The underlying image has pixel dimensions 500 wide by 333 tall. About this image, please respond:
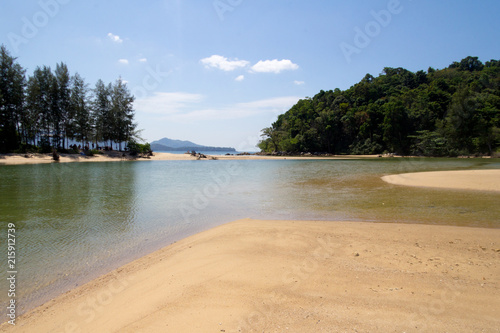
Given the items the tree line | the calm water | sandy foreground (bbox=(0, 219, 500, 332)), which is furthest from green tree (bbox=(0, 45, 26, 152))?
sandy foreground (bbox=(0, 219, 500, 332))

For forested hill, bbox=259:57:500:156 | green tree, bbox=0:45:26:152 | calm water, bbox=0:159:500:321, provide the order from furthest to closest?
1. forested hill, bbox=259:57:500:156
2. green tree, bbox=0:45:26:152
3. calm water, bbox=0:159:500:321

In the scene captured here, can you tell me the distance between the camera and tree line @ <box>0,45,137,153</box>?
137 ft

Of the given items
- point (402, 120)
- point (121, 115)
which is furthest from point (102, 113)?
point (402, 120)

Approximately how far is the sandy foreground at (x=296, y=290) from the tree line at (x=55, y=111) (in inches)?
2003

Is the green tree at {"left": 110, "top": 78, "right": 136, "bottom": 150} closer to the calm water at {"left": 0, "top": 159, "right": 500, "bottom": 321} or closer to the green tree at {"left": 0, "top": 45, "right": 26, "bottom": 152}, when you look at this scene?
the green tree at {"left": 0, "top": 45, "right": 26, "bottom": 152}

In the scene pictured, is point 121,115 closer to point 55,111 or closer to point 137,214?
point 55,111

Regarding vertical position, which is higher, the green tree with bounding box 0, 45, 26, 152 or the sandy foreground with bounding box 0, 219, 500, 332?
the green tree with bounding box 0, 45, 26, 152

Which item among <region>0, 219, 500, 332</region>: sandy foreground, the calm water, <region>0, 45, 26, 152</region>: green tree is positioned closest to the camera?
<region>0, 219, 500, 332</region>: sandy foreground

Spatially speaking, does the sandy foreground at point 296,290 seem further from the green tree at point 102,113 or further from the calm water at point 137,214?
the green tree at point 102,113

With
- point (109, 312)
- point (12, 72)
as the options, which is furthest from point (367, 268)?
point (12, 72)

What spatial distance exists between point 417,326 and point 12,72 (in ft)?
195

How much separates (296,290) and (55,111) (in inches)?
2316

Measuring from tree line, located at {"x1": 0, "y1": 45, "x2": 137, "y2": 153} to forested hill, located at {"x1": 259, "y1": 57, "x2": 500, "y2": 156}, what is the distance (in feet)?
157

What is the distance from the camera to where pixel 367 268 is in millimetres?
4430
